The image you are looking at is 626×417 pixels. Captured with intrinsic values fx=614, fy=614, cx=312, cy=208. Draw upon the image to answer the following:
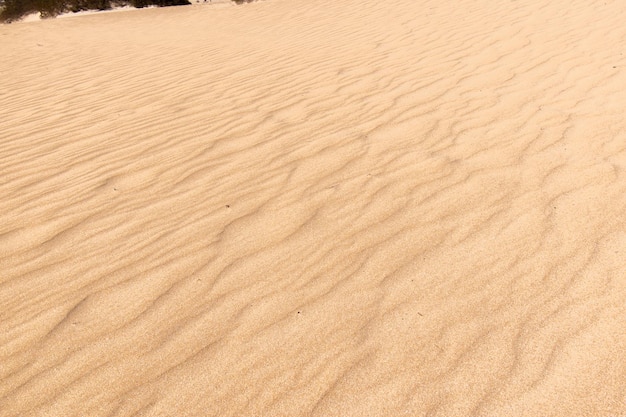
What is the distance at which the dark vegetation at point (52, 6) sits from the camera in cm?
1279

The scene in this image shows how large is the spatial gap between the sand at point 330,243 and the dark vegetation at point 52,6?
782 centimetres

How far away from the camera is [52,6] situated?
12820mm

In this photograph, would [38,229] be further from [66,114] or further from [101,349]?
[66,114]

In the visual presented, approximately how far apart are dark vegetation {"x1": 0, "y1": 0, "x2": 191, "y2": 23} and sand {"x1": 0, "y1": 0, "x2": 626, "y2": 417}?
25.6 feet

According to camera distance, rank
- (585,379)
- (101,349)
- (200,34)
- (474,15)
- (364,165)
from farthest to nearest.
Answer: (200,34) < (474,15) < (364,165) < (101,349) < (585,379)

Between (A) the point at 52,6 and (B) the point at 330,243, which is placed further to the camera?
(A) the point at 52,6

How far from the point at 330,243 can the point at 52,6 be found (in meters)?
12.1

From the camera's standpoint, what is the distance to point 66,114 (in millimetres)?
5688

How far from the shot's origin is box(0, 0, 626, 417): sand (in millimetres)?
2135

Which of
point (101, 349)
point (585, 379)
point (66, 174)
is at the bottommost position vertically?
point (585, 379)

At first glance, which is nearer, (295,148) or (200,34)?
(295,148)

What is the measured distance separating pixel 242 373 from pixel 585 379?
116 centimetres

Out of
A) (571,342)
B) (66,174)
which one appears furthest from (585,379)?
(66,174)

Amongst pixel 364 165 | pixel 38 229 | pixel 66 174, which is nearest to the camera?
pixel 38 229
